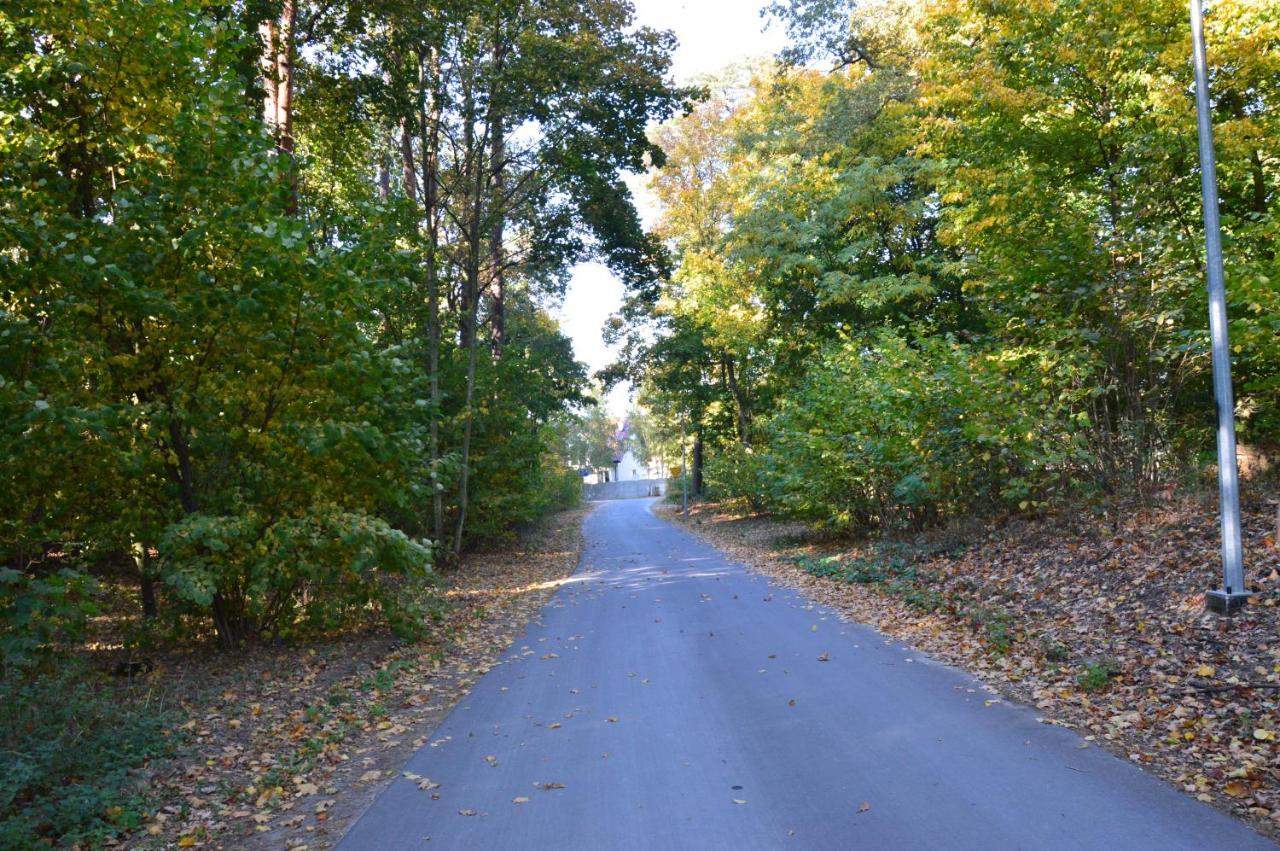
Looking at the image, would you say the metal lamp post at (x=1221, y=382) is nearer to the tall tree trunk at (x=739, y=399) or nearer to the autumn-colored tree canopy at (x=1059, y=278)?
the autumn-colored tree canopy at (x=1059, y=278)

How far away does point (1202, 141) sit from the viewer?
7.01 m

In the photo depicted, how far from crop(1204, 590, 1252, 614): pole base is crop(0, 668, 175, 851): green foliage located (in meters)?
7.85

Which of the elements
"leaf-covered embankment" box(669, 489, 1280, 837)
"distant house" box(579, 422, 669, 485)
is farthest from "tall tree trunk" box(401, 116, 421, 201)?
"distant house" box(579, 422, 669, 485)

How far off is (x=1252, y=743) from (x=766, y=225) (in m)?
20.5

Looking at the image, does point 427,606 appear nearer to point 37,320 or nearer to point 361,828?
point 37,320

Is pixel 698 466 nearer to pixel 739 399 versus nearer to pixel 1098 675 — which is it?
pixel 739 399

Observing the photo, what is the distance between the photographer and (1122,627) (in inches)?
277

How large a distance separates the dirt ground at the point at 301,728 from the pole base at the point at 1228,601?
6.43 m

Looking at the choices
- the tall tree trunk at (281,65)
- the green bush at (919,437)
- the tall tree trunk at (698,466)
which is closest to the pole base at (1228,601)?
the green bush at (919,437)

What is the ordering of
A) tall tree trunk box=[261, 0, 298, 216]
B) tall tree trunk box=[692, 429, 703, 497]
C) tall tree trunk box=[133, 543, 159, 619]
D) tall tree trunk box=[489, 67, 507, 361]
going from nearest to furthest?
tall tree trunk box=[133, 543, 159, 619], tall tree trunk box=[261, 0, 298, 216], tall tree trunk box=[489, 67, 507, 361], tall tree trunk box=[692, 429, 703, 497]

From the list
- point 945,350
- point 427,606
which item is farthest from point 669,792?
point 945,350

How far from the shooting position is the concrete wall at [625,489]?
71.9m

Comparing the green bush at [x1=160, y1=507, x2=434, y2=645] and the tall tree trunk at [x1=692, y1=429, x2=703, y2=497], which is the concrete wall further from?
the green bush at [x1=160, y1=507, x2=434, y2=645]

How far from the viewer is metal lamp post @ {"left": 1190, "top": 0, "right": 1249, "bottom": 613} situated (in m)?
6.57
